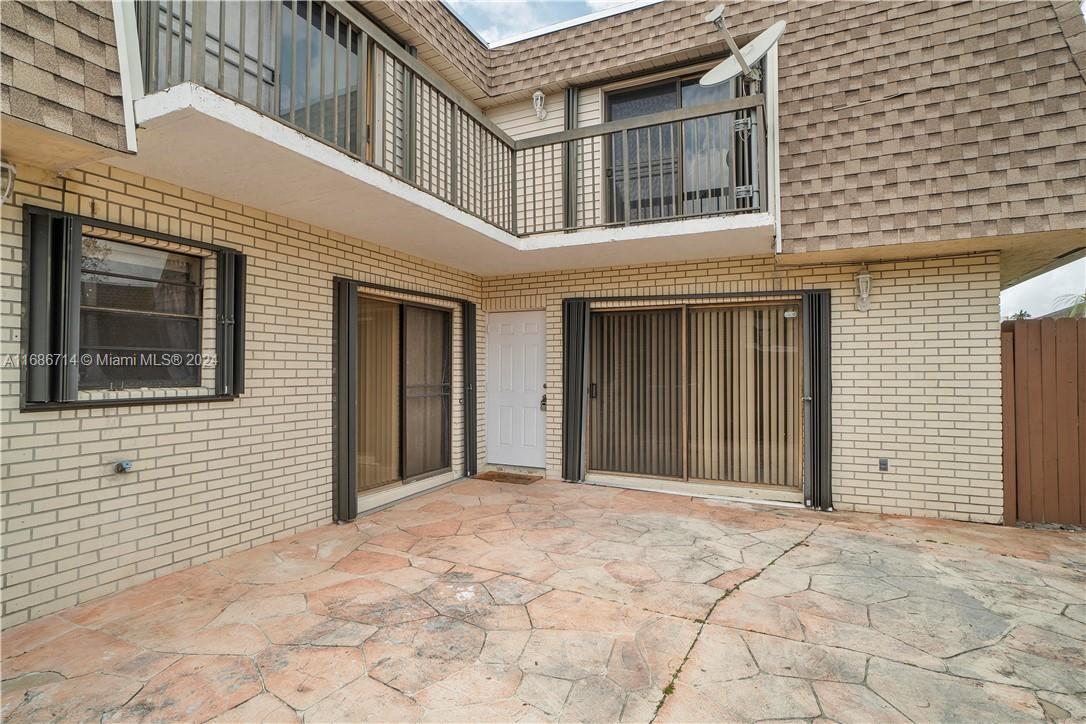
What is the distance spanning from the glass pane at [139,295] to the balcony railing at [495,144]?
1.59 meters

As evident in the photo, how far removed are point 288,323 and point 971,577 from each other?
549 cm

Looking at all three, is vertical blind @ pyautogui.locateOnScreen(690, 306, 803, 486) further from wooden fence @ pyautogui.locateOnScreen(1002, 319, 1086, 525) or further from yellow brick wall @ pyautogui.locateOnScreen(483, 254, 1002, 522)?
wooden fence @ pyautogui.locateOnScreen(1002, 319, 1086, 525)

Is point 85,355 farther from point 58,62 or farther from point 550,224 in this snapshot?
point 550,224

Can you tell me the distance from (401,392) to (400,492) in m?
1.11

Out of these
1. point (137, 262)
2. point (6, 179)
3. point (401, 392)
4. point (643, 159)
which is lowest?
point (401, 392)

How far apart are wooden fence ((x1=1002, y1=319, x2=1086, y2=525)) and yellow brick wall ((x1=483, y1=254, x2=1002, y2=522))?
15 cm

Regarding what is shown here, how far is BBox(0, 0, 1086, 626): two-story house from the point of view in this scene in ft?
9.41

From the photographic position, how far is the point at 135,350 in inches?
132

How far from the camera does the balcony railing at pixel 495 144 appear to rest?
167 inches

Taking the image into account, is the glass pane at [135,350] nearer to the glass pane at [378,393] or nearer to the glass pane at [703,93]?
the glass pane at [378,393]

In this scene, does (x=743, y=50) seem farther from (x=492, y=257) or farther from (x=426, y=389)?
(x=426, y=389)

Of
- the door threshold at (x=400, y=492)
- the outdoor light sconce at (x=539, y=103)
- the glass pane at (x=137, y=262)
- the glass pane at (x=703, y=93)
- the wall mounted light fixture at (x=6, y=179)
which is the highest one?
the outdoor light sconce at (x=539, y=103)

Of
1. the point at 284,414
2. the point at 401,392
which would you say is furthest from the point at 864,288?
the point at 284,414

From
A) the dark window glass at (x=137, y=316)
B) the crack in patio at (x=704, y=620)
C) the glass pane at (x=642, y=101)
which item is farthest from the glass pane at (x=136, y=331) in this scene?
the glass pane at (x=642, y=101)
